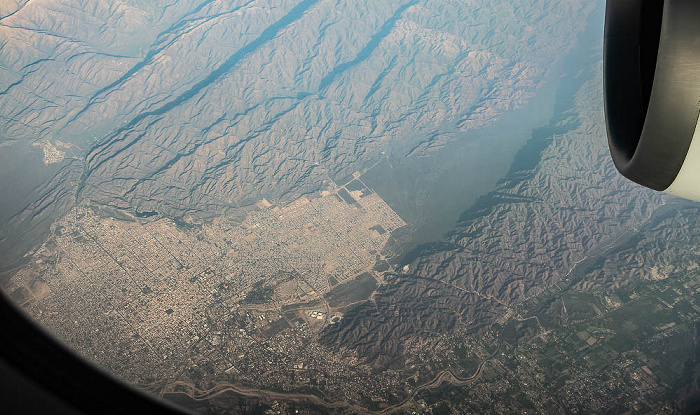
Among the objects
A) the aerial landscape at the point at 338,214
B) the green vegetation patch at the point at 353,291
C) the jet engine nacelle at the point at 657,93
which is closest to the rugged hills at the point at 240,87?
the aerial landscape at the point at 338,214

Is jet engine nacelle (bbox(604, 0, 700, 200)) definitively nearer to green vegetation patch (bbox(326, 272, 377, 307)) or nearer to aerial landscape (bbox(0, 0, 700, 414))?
aerial landscape (bbox(0, 0, 700, 414))

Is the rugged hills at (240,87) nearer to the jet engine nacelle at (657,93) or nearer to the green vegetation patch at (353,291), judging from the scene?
the green vegetation patch at (353,291)

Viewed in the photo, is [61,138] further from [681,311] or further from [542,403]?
[681,311]

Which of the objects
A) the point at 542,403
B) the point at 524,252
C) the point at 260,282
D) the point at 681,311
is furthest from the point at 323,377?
the point at 681,311

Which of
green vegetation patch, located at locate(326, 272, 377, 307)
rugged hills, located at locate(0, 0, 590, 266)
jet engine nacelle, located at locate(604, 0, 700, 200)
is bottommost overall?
green vegetation patch, located at locate(326, 272, 377, 307)

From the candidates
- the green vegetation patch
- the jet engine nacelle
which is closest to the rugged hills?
the green vegetation patch

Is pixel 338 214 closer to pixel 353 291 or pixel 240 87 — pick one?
pixel 353 291

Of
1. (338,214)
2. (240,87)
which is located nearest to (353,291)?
(338,214)
